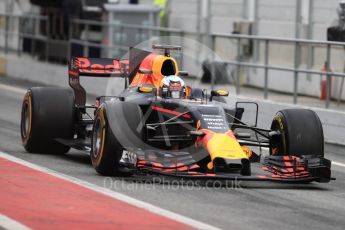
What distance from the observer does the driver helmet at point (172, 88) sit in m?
13.6

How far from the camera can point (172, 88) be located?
13656 millimetres

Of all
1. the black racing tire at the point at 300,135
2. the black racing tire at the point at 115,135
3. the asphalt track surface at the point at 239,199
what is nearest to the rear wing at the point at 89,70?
the asphalt track surface at the point at 239,199

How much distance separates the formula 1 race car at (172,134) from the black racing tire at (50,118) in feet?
0.04

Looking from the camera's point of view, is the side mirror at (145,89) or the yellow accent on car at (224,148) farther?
the side mirror at (145,89)

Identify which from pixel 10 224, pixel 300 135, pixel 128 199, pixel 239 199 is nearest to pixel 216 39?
pixel 300 135

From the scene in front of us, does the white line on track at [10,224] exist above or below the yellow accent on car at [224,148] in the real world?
below

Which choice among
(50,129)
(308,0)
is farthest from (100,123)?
(308,0)

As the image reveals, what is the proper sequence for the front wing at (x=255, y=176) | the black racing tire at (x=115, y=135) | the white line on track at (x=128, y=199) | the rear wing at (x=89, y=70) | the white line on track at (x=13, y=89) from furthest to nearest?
the white line on track at (x=13, y=89), the rear wing at (x=89, y=70), the black racing tire at (x=115, y=135), the front wing at (x=255, y=176), the white line on track at (x=128, y=199)

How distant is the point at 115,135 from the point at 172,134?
0.81 metres

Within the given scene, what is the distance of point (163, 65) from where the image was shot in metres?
14.3

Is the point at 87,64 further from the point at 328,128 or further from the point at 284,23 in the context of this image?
the point at 284,23

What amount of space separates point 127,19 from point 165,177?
712 inches

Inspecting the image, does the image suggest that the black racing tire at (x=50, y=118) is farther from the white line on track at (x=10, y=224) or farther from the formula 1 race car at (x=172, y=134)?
the white line on track at (x=10, y=224)

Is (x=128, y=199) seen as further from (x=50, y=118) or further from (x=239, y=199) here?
(x=50, y=118)
